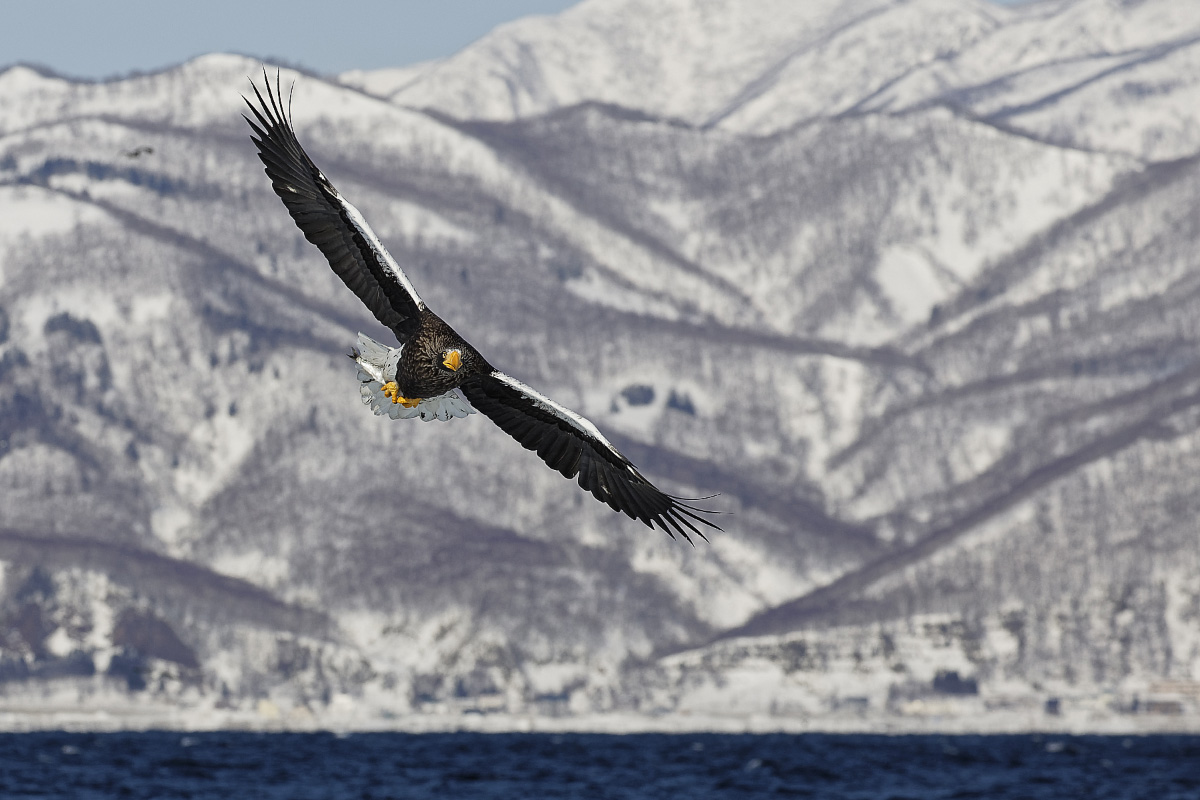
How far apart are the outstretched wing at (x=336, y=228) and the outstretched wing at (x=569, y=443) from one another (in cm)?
171

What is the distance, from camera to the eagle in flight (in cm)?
2819

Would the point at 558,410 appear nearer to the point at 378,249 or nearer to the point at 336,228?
the point at 378,249

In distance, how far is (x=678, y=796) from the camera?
122 meters

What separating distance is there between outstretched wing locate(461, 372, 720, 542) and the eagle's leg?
1.09 metres

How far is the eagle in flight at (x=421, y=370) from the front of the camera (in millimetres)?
28188

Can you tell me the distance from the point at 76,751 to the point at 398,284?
173400 millimetres

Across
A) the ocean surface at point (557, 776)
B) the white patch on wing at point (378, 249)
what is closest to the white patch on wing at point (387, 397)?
the white patch on wing at point (378, 249)

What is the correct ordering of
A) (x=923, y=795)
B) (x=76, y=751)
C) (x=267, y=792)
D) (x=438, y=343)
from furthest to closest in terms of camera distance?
(x=76, y=751)
(x=923, y=795)
(x=267, y=792)
(x=438, y=343)

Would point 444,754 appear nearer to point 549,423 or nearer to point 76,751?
point 76,751

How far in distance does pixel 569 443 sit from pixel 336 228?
5093 millimetres

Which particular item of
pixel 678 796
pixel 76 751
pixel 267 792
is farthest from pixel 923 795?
pixel 76 751

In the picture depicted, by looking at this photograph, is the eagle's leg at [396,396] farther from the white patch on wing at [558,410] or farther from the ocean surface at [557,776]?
the ocean surface at [557,776]

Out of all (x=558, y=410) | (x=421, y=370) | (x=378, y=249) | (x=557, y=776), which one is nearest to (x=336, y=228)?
(x=378, y=249)

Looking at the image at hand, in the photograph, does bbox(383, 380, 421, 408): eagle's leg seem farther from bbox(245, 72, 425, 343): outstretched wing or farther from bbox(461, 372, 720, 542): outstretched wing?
bbox(245, 72, 425, 343): outstretched wing
